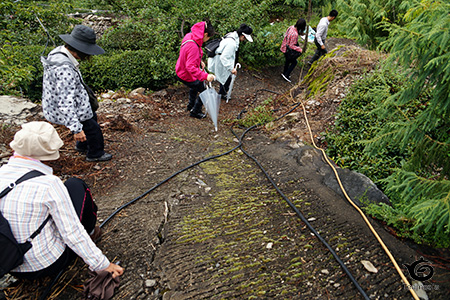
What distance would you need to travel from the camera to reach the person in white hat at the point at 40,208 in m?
1.59

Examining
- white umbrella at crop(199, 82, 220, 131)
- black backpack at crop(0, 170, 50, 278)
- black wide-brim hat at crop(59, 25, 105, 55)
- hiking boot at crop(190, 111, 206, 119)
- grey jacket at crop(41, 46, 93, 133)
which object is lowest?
hiking boot at crop(190, 111, 206, 119)

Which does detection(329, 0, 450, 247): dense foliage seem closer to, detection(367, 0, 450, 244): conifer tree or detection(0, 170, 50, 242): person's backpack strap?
detection(367, 0, 450, 244): conifer tree

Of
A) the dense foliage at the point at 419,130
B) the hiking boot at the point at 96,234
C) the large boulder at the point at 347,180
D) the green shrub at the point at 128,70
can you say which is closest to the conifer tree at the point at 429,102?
the dense foliage at the point at 419,130

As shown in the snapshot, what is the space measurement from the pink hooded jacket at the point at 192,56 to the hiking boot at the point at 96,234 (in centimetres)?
316

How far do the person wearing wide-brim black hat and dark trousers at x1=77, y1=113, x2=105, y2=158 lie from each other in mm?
139

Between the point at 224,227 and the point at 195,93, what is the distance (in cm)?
354

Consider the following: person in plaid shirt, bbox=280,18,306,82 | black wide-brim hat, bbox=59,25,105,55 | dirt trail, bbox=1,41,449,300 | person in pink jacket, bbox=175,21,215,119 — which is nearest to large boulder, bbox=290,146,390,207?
dirt trail, bbox=1,41,449,300

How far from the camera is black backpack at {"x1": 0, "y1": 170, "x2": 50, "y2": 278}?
60.1 inches

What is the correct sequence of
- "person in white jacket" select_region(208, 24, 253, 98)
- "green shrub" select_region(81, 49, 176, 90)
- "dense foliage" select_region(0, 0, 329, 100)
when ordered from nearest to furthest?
"person in white jacket" select_region(208, 24, 253, 98)
"dense foliage" select_region(0, 0, 329, 100)
"green shrub" select_region(81, 49, 176, 90)

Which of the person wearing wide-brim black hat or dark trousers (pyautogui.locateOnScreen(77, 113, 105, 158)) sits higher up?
the person wearing wide-brim black hat

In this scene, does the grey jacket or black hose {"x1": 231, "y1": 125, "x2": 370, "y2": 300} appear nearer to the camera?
black hose {"x1": 231, "y1": 125, "x2": 370, "y2": 300}

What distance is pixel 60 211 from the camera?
165 cm

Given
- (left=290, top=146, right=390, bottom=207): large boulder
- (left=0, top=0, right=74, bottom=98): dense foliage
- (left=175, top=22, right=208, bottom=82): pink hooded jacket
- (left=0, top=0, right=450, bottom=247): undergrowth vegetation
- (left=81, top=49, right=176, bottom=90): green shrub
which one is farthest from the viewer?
(left=81, top=49, right=176, bottom=90): green shrub

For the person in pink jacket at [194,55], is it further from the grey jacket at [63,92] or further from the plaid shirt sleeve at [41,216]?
the plaid shirt sleeve at [41,216]
